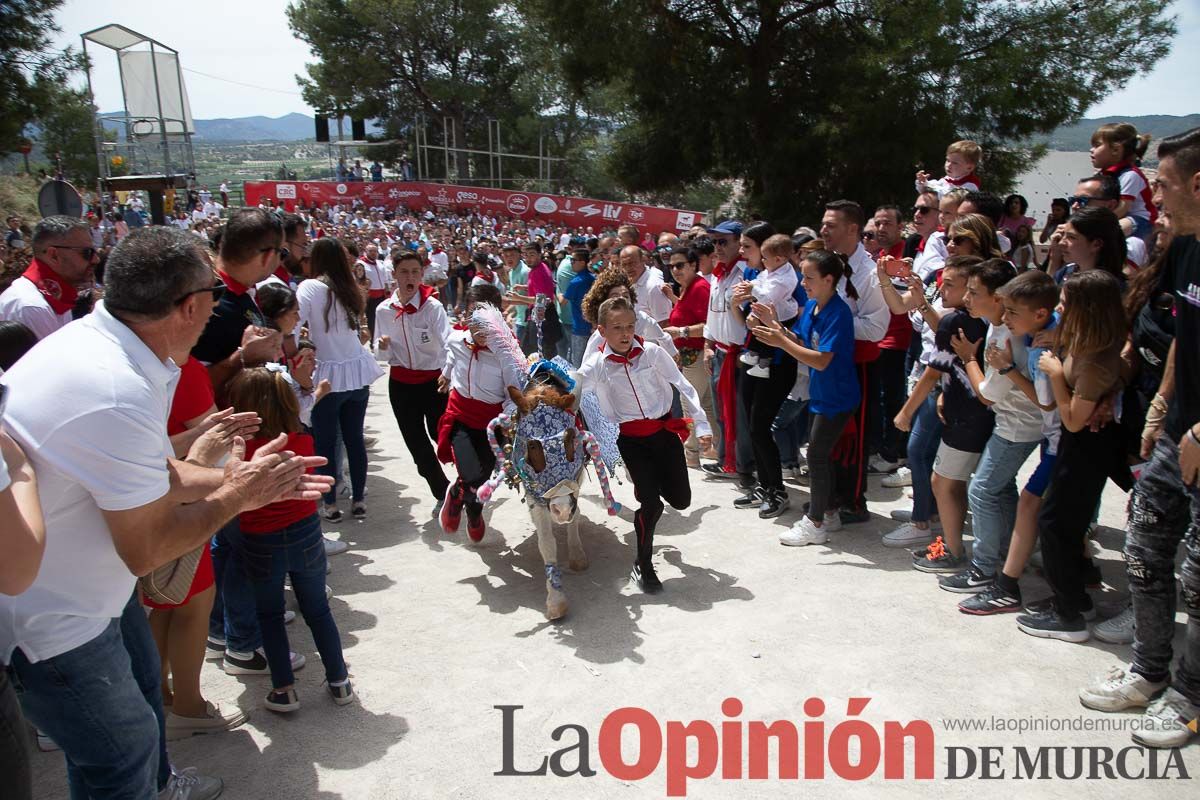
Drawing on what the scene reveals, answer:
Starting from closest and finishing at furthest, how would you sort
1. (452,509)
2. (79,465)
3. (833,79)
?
(79,465) < (452,509) < (833,79)

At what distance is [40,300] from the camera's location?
14.3 feet

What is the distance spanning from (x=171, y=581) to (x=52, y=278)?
2601mm

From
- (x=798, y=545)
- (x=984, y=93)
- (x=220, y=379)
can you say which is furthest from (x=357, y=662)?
(x=984, y=93)

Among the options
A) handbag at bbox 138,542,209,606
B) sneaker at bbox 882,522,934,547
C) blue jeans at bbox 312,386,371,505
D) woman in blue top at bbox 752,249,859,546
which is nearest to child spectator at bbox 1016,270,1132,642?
sneaker at bbox 882,522,934,547

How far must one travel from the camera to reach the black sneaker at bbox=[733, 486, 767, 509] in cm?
611

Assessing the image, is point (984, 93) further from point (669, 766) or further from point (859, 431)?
point (669, 766)

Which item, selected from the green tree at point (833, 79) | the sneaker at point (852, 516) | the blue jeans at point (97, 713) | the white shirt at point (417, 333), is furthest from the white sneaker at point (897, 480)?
the green tree at point (833, 79)

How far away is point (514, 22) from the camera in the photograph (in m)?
44.9

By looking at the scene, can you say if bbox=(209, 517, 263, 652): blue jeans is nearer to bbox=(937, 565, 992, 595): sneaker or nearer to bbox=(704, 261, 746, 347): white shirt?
bbox=(937, 565, 992, 595): sneaker

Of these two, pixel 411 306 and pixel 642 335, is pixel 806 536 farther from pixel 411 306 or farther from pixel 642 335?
pixel 411 306

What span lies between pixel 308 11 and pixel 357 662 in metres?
47.2

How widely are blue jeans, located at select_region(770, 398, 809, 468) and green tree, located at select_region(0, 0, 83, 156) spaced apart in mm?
19740

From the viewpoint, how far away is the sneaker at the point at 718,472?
6.87 metres

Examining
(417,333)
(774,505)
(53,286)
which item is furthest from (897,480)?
(53,286)
